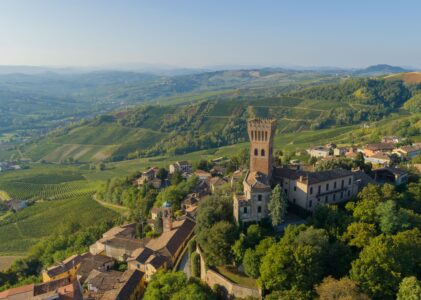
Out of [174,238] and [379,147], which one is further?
[379,147]

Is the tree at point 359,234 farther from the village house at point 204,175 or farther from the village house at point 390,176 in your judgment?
the village house at point 204,175

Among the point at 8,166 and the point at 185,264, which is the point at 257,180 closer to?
the point at 185,264

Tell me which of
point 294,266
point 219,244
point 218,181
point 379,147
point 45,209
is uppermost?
point 294,266

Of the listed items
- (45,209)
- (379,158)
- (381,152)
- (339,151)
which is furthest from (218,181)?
(45,209)

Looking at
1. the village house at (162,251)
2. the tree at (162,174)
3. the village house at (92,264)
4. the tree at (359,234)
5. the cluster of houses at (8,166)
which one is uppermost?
the tree at (359,234)

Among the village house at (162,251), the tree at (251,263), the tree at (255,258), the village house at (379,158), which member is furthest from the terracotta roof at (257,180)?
the village house at (379,158)

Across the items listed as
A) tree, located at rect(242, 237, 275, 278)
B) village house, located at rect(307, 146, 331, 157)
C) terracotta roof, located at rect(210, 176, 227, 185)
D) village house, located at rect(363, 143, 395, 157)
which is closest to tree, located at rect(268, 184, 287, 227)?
tree, located at rect(242, 237, 275, 278)

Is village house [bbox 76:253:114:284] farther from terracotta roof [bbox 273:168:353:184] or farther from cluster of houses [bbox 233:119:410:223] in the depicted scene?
terracotta roof [bbox 273:168:353:184]
